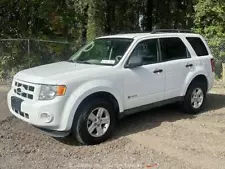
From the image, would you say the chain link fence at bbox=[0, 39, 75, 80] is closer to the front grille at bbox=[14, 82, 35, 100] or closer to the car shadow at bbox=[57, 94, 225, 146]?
the car shadow at bbox=[57, 94, 225, 146]

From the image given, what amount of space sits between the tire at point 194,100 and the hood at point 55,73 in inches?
89.0

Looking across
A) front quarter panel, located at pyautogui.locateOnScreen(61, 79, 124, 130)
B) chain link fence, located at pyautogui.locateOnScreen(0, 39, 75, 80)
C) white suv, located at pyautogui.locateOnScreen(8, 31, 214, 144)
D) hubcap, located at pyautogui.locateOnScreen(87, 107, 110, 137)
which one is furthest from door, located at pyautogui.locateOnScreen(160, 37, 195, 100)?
chain link fence, located at pyautogui.locateOnScreen(0, 39, 75, 80)

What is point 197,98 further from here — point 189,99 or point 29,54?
point 29,54

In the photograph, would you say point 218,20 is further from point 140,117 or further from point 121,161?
point 121,161

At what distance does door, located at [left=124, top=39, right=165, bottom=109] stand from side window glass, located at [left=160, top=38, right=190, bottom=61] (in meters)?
0.19

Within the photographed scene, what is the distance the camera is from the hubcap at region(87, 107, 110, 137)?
512cm

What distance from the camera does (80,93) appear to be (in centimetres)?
493

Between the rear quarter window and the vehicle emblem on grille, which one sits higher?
the rear quarter window

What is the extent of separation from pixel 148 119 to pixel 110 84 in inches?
61.8

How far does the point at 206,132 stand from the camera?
5.65 meters

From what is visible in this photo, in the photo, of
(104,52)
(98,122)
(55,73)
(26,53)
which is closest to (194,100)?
(104,52)

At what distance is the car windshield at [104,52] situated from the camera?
5707 millimetres

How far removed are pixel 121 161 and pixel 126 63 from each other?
1.82 metres

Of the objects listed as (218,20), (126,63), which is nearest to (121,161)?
(126,63)
